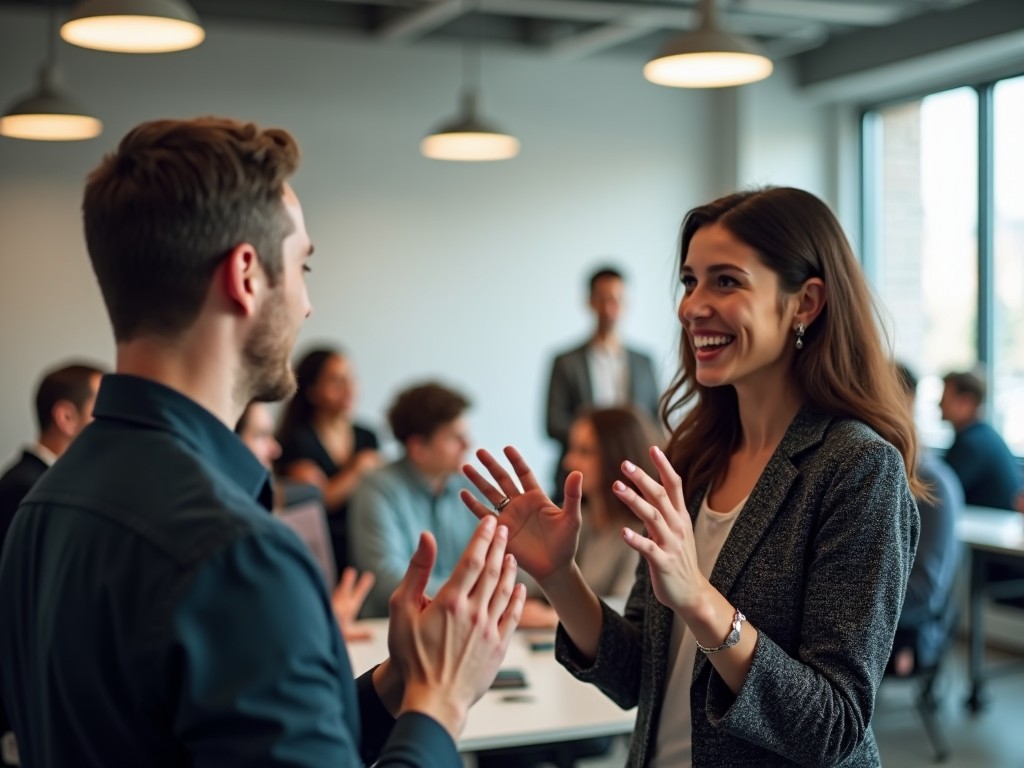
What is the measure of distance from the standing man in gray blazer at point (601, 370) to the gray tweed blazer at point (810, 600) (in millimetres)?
4241

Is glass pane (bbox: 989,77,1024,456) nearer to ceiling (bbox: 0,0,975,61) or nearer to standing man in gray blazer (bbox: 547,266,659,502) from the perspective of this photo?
ceiling (bbox: 0,0,975,61)

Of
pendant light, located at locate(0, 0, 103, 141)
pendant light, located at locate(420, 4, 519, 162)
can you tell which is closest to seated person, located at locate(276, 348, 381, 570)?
pendant light, located at locate(420, 4, 519, 162)

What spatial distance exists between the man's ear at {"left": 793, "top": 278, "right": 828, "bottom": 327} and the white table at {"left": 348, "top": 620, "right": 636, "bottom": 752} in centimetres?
122

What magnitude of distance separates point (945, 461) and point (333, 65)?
13.4 feet

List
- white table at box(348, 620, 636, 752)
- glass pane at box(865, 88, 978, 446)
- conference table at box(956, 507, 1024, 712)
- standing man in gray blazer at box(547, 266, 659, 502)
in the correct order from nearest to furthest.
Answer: white table at box(348, 620, 636, 752) < conference table at box(956, 507, 1024, 712) < standing man in gray blazer at box(547, 266, 659, 502) < glass pane at box(865, 88, 978, 446)

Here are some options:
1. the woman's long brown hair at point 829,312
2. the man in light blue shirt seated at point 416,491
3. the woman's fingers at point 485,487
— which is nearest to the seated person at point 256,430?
the man in light blue shirt seated at point 416,491

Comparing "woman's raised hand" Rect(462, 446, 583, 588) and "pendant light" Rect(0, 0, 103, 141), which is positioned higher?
"pendant light" Rect(0, 0, 103, 141)

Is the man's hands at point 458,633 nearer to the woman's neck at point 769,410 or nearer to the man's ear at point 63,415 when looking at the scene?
the woman's neck at point 769,410

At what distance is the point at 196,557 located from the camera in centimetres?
97

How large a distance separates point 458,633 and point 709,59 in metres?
2.80

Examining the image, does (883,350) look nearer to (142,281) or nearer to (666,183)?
(142,281)

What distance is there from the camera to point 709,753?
1.63 m

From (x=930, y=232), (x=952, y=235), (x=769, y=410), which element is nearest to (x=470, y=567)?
(x=769, y=410)

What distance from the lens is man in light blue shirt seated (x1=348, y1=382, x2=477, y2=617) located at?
3998 mm
